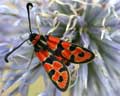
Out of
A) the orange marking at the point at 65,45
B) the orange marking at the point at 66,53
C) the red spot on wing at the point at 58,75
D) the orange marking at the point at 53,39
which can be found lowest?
the red spot on wing at the point at 58,75

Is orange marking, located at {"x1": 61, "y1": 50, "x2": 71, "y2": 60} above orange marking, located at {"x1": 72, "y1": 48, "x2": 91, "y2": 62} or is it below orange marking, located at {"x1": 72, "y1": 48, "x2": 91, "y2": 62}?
below

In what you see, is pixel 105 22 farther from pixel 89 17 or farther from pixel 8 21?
pixel 8 21

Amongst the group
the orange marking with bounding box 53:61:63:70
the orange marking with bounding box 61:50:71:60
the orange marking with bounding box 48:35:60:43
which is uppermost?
the orange marking with bounding box 48:35:60:43

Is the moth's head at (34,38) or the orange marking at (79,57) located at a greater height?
the orange marking at (79,57)

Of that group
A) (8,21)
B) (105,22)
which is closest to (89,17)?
(105,22)
